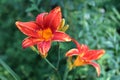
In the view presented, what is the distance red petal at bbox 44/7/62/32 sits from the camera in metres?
1.76

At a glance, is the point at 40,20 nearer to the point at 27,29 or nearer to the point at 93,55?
the point at 27,29

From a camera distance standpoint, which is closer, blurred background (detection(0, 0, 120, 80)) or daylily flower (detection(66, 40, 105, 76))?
daylily flower (detection(66, 40, 105, 76))

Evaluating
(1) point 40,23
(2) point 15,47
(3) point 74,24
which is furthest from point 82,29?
(1) point 40,23

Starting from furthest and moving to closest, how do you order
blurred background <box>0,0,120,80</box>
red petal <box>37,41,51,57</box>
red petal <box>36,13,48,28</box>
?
blurred background <box>0,0,120,80</box> < red petal <box>36,13,48,28</box> < red petal <box>37,41,51,57</box>

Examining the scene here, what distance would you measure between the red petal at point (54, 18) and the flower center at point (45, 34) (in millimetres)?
24

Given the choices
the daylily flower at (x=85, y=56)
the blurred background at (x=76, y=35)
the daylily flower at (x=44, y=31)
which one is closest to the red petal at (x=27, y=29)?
the daylily flower at (x=44, y=31)

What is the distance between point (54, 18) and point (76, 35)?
3.43 ft

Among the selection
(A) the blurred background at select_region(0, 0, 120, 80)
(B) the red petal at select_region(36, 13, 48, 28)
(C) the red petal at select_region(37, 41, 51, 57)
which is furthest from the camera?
(A) the blurred background at select_region(0, 0, 120, 80)

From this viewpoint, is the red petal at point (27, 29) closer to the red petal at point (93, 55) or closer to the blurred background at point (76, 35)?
the red petal at point (93, 55)

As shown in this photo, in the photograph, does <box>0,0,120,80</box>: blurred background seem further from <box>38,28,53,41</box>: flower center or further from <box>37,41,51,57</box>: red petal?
<box>37,41,51,57</box>: red petal

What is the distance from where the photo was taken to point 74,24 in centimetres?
287

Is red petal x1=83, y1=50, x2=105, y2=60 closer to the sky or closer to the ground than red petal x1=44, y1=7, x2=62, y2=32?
closer to the ground

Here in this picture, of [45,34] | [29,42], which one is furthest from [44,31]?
[29,42]

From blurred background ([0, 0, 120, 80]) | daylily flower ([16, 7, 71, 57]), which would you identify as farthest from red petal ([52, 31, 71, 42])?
blurred background ([0, 0, 120, 80])
